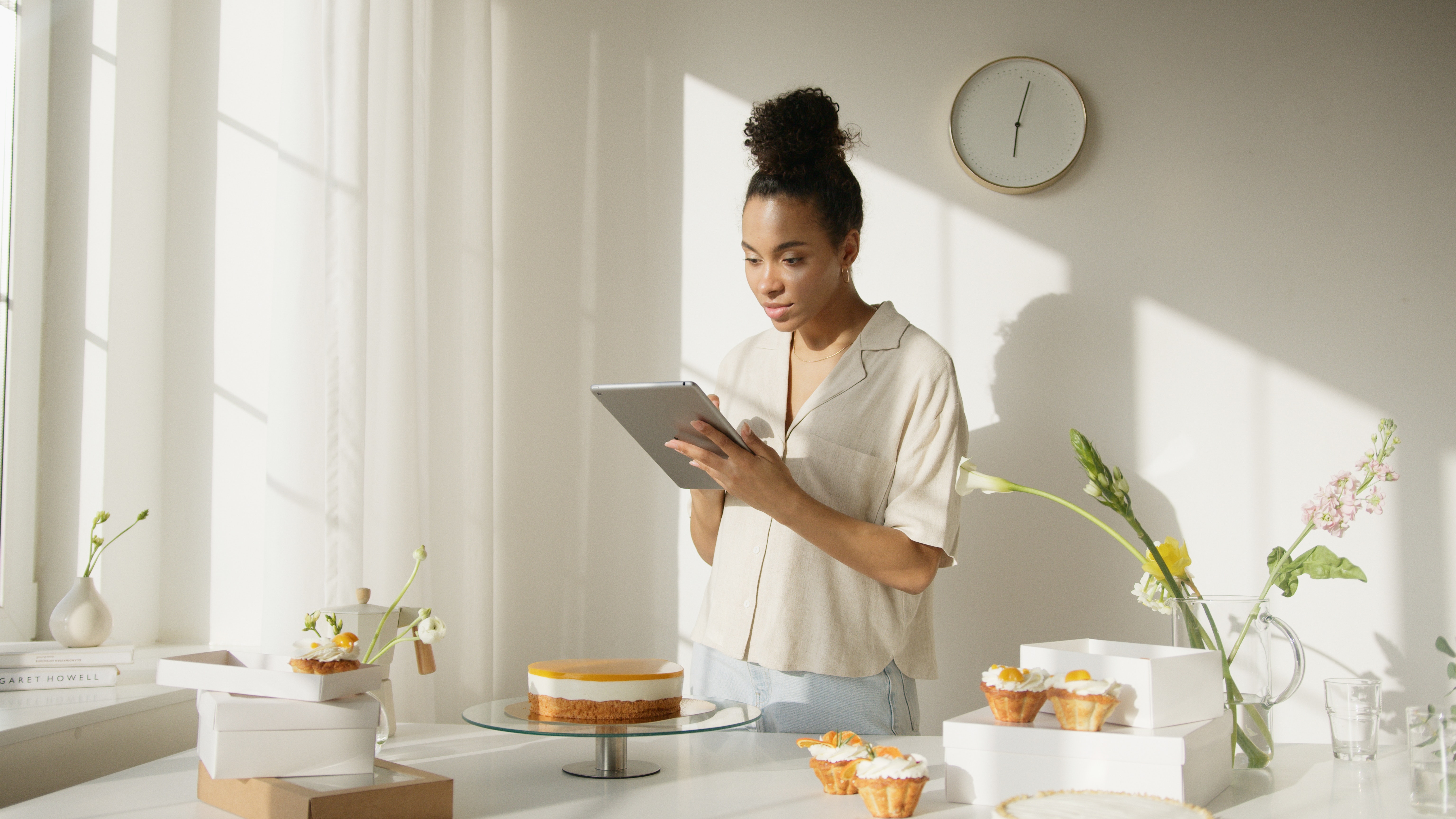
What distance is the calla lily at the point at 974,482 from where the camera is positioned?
128 cm

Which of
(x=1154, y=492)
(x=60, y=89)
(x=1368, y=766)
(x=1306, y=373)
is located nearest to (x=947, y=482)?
(x=1368, y=766)

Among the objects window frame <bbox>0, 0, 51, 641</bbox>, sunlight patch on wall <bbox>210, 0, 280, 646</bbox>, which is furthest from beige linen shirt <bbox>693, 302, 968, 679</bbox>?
window frame <bbox>0, 0, 51, 641</bbox>

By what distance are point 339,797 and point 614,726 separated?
0.30 metres

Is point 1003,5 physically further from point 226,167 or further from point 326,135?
point 226,167

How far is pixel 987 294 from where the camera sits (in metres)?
2.32

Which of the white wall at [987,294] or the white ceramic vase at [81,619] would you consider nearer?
the white ceramic vase at [81,619]

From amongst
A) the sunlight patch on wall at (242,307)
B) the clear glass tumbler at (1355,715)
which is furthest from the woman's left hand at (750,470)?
the sunlight patch on wall at (242,307)

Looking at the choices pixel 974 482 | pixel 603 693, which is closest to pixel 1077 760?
pixel 974 482

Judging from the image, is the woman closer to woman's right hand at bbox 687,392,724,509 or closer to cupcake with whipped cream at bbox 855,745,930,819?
woman's right hand at bbox 687,392,724,509

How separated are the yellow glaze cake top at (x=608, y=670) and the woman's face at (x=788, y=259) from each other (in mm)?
716

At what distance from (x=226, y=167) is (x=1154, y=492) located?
2210mm

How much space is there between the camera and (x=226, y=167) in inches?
91.7

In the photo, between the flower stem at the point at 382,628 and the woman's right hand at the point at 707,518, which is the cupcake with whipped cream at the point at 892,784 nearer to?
the flower stem at the point at 382,628

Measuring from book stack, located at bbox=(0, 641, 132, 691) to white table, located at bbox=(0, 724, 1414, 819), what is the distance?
0.93ft
